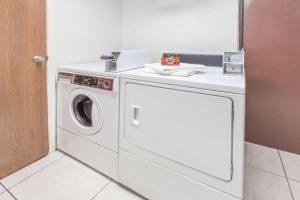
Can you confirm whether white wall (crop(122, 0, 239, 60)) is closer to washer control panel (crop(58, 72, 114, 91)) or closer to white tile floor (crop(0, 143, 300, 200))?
washer control panel (crop(58, 72, 114, 91))

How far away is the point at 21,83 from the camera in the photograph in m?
1.60

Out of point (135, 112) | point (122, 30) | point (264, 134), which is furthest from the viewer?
point (122, 30)

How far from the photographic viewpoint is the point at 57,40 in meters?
1.84

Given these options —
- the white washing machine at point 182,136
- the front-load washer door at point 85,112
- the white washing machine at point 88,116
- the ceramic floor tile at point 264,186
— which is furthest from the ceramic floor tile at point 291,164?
the front-load washer door at point 85,112

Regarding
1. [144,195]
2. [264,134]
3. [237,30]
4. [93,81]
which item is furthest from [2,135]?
[264,134]

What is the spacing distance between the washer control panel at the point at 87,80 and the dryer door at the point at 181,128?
18 cm

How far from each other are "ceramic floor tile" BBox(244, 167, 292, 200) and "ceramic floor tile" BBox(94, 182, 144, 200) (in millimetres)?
849

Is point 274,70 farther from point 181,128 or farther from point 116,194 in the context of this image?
point 116,194

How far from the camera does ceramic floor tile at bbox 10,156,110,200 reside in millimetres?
1436

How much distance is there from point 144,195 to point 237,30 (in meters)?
1.73

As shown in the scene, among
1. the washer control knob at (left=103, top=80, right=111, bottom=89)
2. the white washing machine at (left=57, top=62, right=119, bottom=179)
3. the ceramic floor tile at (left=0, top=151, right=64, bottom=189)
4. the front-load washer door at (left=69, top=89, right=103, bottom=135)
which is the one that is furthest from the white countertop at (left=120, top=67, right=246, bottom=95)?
the ceramic floor tile at (left=0, top=151, right=64, bottom=189)

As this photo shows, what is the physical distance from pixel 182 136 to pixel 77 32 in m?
1.60

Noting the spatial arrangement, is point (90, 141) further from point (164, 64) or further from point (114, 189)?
point (164, 64)

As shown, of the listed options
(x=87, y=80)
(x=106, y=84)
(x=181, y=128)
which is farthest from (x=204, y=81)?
(x=87, y=80)
